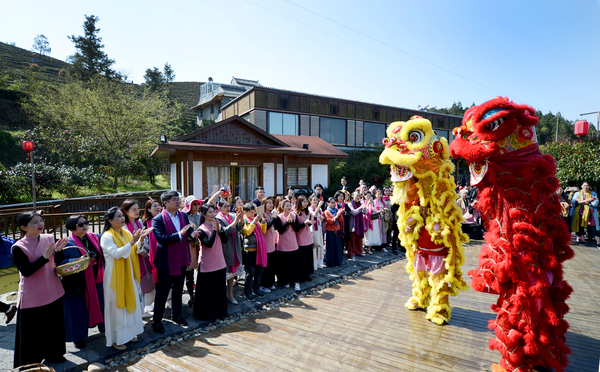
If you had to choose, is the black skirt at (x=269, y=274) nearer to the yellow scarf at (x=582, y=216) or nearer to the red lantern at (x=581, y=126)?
the red lantern at (x=581, y=126)

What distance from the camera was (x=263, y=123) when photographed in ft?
64.8

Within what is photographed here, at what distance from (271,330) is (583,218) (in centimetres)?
1033

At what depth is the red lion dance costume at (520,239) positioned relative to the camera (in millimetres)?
2842

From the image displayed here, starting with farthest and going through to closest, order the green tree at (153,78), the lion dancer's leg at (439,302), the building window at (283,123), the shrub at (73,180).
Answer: the green tree at (153,78)
the building window at (283,123)
the shrub at (73,180)
the lion dancer's leg at (439,302)

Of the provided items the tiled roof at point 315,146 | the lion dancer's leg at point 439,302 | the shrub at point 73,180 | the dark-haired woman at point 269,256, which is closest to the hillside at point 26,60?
the shrub at point 73,180

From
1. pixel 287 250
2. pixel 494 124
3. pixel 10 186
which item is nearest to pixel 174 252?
pixel 287 250

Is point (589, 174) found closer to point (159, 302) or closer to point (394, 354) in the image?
point (394, 354)

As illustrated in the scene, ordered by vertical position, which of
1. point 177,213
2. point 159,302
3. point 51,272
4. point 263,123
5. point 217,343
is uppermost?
point 263,123

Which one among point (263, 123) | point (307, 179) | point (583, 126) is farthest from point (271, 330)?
point (263, 123)

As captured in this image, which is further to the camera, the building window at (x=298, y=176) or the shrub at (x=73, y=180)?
the building window at (x=298, y=176)

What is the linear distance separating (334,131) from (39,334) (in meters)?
21.4

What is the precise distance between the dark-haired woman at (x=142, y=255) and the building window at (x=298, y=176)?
1133 cm

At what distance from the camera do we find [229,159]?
1255 centimetres

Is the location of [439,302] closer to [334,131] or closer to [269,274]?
[269,274]
